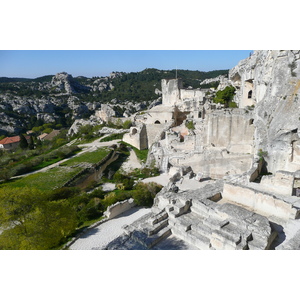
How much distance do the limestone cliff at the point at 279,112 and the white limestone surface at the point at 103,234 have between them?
33.9 ft

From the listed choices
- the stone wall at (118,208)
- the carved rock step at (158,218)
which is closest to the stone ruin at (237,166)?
the carved rock step at (158,218)

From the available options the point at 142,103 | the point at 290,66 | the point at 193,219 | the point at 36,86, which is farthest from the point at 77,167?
the point at 36,86

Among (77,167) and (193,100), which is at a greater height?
(193,100)

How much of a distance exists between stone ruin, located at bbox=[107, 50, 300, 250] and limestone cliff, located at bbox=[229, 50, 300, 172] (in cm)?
6

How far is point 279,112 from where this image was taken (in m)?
16.3

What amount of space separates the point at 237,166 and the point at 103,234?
11475mm

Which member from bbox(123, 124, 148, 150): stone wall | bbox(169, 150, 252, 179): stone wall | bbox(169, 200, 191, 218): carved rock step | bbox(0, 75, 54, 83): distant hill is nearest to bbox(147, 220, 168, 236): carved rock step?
bbox(169, 200, 191, 218): carved rock step

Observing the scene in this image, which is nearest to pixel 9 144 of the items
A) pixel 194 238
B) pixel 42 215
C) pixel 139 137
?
pixel 139 137

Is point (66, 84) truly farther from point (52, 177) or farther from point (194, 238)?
point (194, 238)

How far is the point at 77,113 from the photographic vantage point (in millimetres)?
75438

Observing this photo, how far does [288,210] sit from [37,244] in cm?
1026

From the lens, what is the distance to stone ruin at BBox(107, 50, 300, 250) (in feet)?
28.5

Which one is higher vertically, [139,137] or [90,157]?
[139,137]

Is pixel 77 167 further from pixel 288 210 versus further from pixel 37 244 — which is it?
pixel 288 210
